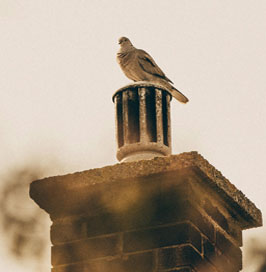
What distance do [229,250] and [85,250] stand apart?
2.49 feet

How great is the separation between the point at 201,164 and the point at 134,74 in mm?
1247

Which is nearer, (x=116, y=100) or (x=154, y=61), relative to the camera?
(x=116, y=100)

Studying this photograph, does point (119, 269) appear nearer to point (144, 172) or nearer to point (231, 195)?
point (144, 172)

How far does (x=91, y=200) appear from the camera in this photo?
12.9 ft

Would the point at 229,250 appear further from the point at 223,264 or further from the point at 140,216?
the point at 140,216

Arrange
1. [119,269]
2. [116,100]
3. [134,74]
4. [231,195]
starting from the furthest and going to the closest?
[134,74], [116,100], [231,195], [119,269]

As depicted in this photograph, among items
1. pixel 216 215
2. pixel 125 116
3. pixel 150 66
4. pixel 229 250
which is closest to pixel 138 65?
pixel 150 66

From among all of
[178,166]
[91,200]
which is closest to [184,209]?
[178,166]

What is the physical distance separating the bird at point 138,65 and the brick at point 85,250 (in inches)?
48.4

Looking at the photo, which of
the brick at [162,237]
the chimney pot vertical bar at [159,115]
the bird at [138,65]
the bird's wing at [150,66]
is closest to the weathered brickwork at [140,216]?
the brick at [162,237]

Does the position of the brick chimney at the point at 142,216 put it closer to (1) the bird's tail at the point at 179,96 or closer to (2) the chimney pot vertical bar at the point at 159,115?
(2) the chimney pot vertical bar at the point at 159,115

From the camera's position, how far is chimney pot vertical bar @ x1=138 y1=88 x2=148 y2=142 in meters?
4.25

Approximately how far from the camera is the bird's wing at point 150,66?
4.94 meters

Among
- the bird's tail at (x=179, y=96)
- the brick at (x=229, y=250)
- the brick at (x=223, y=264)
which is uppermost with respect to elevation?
the bird's tail at (x=179, y=96)
